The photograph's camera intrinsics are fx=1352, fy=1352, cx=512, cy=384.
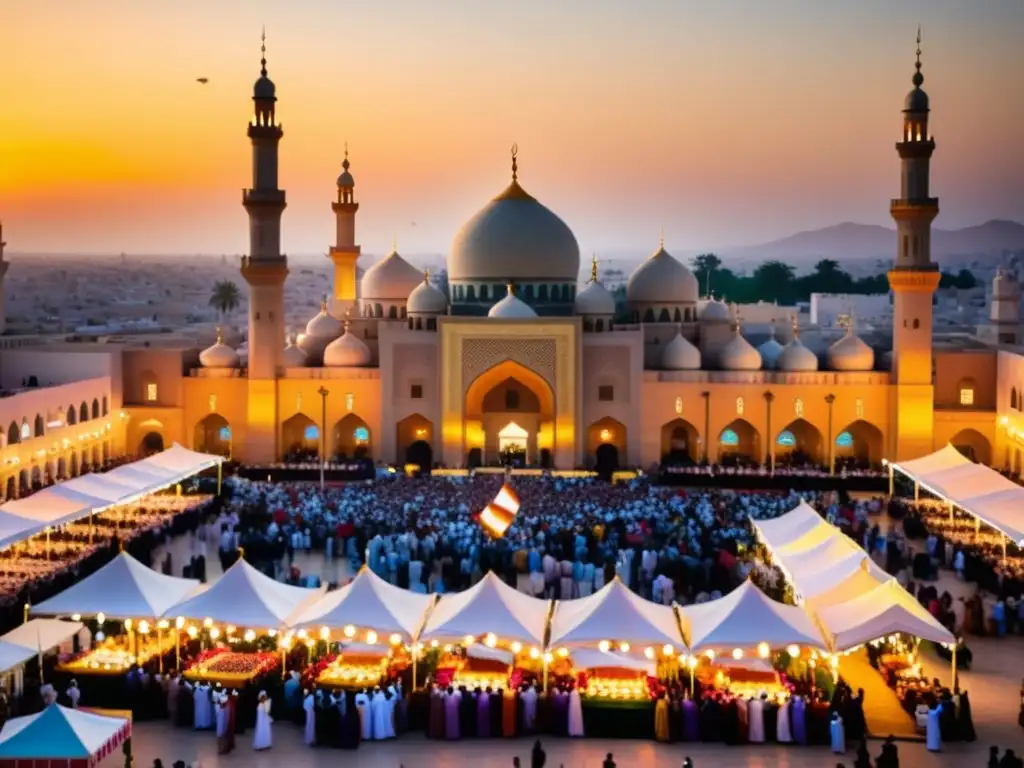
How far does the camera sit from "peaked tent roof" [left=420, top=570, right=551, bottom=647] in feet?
46.6

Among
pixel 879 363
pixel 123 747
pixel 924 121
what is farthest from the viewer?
pixel 879 363

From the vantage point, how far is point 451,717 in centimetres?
1351

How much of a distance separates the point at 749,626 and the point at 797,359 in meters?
17.8

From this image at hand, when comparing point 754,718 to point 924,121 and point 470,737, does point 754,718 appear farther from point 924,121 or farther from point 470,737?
point 924,121

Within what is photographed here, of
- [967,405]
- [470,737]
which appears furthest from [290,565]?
[967,405]

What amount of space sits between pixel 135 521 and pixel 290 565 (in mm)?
3739

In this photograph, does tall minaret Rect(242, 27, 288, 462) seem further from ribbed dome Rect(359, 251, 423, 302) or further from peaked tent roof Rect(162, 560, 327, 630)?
peaked tent roof Rect(162, 560, 327, 630)

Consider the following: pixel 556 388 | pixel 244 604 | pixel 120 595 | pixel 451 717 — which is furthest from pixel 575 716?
pixel 556 388

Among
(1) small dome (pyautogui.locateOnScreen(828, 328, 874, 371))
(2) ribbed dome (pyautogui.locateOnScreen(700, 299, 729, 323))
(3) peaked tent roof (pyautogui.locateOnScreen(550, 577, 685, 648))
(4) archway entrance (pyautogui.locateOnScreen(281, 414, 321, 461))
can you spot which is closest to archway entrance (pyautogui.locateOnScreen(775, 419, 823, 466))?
(1) small dome (pyautogui.locateOnScreen(828, 328, 874, 371))

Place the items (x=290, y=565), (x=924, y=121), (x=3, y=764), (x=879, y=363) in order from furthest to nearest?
(x=879, y=363), (x=924, y=121), (x=290, y=565), (x=3, y=764)

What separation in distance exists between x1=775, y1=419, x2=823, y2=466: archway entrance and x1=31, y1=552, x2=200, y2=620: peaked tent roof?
18308 mm

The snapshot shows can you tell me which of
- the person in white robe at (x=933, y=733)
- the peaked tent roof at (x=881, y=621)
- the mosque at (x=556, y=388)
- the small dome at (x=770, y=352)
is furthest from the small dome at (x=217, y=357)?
the person in white robe at (x=933, y=733)

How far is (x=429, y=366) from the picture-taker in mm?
31281

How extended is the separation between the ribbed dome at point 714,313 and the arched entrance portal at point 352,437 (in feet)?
30.5
